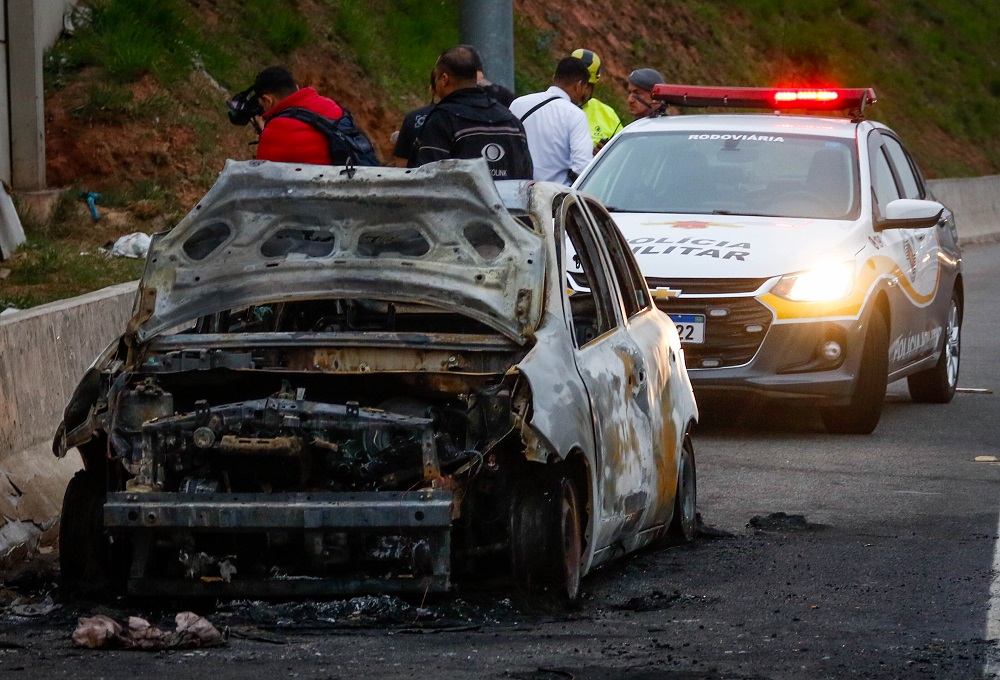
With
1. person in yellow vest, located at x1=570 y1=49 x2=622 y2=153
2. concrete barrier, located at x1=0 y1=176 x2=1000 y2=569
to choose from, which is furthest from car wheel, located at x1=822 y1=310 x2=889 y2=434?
concrete barrier, located at x1=0 y1=176 x2=1000 y2=569

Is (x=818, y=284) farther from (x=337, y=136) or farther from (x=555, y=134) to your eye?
(x=337, y=136)

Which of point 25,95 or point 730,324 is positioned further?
point 25,95

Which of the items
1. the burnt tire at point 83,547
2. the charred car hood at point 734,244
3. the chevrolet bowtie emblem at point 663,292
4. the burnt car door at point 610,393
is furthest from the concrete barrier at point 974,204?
the burnt tire at point 83,547

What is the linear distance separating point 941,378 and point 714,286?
2903mm

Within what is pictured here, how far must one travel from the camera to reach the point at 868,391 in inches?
419

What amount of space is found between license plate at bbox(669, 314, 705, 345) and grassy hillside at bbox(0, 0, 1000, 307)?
3.83 metres

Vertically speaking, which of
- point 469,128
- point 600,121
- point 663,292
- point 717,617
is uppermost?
point 469,128

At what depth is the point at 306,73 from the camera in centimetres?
2014

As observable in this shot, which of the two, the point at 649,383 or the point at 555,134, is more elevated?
the point at 555,134

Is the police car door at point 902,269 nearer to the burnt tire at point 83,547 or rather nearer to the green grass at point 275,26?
the burnt tire at point 83,547

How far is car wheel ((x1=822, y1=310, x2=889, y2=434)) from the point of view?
1061cm

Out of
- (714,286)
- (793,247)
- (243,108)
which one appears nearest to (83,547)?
(243,108)

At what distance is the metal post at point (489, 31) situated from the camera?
507 inches

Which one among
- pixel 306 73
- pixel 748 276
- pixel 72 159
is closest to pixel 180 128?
pixel 72 159
